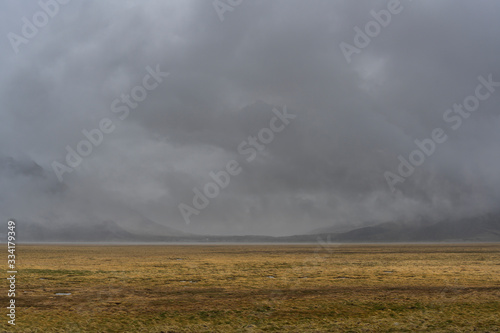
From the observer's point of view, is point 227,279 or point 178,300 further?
point 227,279

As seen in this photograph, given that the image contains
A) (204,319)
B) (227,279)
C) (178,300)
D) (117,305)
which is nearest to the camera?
(204,319)

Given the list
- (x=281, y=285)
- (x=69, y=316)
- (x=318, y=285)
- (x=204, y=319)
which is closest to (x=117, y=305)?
(x=69, y=316)

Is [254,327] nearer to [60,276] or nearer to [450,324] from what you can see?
[450,324]

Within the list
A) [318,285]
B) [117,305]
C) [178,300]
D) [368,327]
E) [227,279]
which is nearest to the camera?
[368,327]

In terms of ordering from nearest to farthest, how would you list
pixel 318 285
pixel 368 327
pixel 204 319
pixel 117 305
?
1. pixel 368 327
2. pixel 204 319
3. pixel 117 305
4. pixel 318 285

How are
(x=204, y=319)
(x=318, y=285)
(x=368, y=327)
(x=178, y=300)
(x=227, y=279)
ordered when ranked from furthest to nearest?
(x=227, y=279)
(x=318, y=285)
(x=178, y=300)
(x=204, y=319)
(x=368, y=327)

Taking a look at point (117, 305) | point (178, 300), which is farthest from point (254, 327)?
point (117, 305)

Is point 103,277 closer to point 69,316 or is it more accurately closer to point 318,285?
point 69,316

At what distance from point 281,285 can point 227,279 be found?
973cm

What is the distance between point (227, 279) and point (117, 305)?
21389mm

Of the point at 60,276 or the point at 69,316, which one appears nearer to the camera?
the point at 69,316

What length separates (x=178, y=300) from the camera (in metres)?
40.7

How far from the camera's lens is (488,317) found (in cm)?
3406

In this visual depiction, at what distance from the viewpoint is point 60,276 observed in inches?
2349
